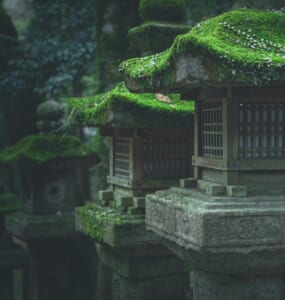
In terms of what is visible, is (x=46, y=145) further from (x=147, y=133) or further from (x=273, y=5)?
(x=273, y=5)

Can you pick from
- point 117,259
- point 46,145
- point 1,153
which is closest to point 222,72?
point 117,259

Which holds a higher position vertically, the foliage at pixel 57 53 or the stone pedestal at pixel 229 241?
the foliage at pixel 57 53

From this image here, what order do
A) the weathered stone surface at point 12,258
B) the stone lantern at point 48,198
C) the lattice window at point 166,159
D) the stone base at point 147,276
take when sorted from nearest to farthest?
the lattice window at point 166,159
the stone base at point 147,276
the stone lantern at point 48,198
the weathered stone surface at point 12,258

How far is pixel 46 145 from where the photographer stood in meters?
12.5

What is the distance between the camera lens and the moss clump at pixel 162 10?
32.2ft

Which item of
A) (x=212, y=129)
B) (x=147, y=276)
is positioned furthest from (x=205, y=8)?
(x=212, y=129)

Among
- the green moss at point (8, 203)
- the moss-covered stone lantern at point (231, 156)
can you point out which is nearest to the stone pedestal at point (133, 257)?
the moss-covered stone lantern at point (231, 156)

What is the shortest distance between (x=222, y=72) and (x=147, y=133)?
332 cm

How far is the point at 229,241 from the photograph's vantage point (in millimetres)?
6551

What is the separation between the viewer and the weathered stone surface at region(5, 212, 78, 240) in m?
12.5

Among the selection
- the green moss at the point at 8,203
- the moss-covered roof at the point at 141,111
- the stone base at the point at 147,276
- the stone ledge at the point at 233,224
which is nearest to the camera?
the stone ledge at the point at 233,224

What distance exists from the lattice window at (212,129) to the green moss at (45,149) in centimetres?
506

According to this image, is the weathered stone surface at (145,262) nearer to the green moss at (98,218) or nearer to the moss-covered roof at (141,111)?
the green moss at (98,218)

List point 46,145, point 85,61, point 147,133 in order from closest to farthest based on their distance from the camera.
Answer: point 147,133, point 46,145, point 85,61
